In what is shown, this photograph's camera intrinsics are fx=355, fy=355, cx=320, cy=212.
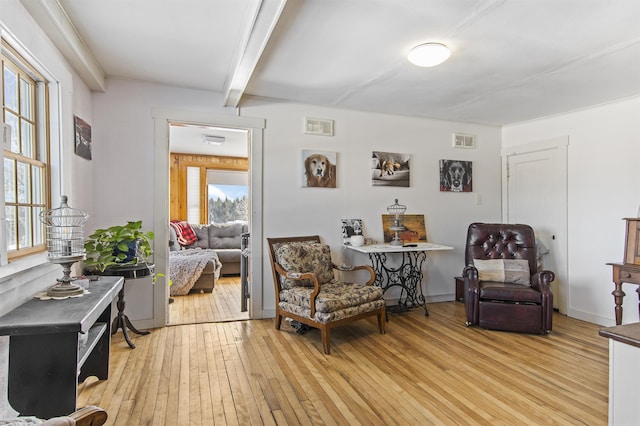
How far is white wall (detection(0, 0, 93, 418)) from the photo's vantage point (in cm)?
173

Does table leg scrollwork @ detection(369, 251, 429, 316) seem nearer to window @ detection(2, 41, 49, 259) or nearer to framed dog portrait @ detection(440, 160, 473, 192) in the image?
framed dog portrait @ detection(440, 160, 473, 192)

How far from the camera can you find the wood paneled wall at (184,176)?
283 inches

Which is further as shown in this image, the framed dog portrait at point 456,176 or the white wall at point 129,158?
the framed dog portrait at point 456,176

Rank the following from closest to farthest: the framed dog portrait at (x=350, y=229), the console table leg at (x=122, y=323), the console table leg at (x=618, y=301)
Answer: the console table leg at (x=122, y=323), the console table leg at (x=618, y=301), the framed dog portrait at (x=350, y=229)

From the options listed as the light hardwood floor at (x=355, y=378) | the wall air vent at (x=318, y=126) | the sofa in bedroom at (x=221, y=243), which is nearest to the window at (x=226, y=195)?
the sofa in bedroom at (x=221, y=243)

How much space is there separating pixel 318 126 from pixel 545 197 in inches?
115

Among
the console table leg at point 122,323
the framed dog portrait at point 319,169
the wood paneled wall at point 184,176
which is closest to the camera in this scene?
the console table leg at point 122,323

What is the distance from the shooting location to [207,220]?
7480 millimetres

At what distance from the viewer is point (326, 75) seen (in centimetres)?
317

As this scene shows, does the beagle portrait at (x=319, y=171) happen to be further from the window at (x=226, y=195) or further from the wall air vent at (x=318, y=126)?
the window at (x=226, y=195)

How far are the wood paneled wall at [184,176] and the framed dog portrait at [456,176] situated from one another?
4.66m

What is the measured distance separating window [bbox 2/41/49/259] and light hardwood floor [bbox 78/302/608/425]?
3.54 feet

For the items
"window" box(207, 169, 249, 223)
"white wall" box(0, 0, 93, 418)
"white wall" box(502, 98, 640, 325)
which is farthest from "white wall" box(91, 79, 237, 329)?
"white wall" box(502, 98, 640, 325)

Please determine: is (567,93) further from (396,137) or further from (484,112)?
(396,137)
